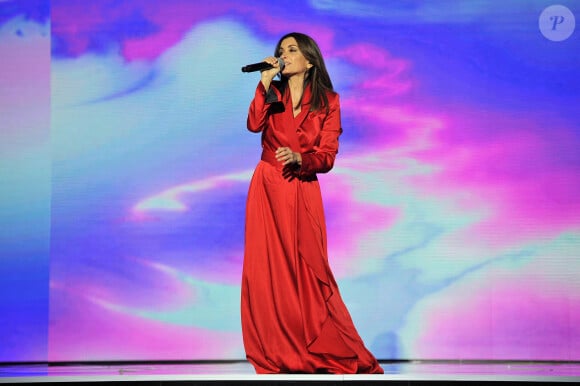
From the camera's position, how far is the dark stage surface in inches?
176

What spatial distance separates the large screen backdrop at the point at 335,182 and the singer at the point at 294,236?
0.52 m

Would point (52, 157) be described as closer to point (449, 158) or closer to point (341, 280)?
point (341, 280)

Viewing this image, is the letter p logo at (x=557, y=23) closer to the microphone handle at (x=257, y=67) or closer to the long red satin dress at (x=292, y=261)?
the long red satin dress at (x=292, y=261)

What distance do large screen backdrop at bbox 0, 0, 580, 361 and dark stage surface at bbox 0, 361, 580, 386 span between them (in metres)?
0.11

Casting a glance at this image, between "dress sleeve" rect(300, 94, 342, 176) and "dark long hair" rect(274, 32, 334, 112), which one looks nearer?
"dress sleeve" rect(300, 94, 342, 176)

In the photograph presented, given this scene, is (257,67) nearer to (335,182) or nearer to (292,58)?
(292,58)

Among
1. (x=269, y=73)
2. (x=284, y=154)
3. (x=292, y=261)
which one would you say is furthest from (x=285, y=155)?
(x=292, y=261)

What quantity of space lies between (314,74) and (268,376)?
4.40 feet

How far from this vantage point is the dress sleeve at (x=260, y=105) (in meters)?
4.76

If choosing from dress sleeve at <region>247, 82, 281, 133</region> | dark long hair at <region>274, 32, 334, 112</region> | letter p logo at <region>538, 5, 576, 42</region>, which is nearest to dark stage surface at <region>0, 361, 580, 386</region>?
dress sleeve at <region>247, 82, 281, 133</region>

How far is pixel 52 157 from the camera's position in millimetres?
5539

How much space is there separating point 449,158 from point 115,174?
1.63 metres

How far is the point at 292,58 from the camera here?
4895 millimetres

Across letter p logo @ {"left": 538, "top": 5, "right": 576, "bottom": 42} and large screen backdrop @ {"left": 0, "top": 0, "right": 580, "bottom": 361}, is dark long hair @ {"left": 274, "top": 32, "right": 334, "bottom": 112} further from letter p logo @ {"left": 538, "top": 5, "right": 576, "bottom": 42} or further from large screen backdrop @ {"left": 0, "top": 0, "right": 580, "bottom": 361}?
letter p logo @ {"left": 538, "top": 5, "right": 576, "bottom": 42}
